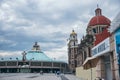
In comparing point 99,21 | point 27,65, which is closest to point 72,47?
point 27,65

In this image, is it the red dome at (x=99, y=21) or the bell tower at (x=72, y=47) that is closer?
the red dome at (x=99, y=21)

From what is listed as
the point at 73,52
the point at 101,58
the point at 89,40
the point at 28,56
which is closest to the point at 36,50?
the point at 28,56

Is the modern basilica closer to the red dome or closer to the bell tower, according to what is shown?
the bell tower

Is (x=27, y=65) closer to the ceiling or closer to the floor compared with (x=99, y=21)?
closer to the floor

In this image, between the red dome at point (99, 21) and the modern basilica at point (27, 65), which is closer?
the red dome at point (99, 21)

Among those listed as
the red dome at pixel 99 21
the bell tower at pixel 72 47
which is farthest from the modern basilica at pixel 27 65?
the red dome at pixel 99 21

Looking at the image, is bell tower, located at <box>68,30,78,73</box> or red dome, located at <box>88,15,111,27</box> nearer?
red dome, located at <box>88,15,111,27</box>

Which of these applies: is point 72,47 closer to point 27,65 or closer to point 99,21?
point 27,65

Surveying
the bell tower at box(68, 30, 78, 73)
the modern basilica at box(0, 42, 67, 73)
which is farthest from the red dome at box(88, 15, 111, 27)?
the modern basilica at box(0, 42, 67, 73)

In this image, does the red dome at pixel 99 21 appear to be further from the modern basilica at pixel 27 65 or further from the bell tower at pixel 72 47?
the modern basilica at pixel 27 65

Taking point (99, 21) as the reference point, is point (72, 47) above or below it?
below

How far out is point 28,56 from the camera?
133000 mm

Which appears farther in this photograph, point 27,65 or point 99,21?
point 27,65

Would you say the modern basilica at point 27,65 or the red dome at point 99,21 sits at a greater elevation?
the red dome at point 99,21
